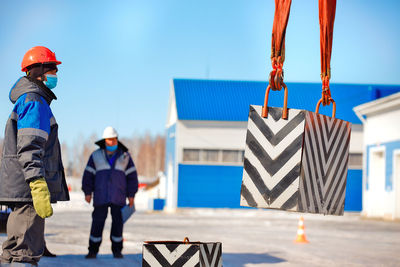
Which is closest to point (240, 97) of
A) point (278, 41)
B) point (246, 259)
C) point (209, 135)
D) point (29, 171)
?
point (209, 135)

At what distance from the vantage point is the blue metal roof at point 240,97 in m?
35.7

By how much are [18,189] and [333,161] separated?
3181 mm

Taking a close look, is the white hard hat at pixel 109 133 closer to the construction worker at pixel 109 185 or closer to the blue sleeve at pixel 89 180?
the construction worker at pixel 109 185

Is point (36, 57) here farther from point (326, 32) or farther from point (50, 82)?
point (326, 32)

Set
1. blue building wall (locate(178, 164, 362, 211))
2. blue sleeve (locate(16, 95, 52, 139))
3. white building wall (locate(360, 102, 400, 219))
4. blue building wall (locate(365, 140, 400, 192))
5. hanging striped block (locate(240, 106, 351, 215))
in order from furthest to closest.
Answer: blue building wall (locate(178, 164, 362, 211))
blue building wall (locate(365, 140, 400, 192))
white building wall (locate(360, 102, 400, 219))
hanging striped block (locate(240, 106, 351, 215))
blue sleeve (locate(16, 95, 52, 139))

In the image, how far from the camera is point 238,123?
35.7 m

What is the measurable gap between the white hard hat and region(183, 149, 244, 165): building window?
81.0ft

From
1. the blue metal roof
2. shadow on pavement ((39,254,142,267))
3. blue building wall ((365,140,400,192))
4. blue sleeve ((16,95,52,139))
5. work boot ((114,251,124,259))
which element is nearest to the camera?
blue sleeve ((16,95,52,139))

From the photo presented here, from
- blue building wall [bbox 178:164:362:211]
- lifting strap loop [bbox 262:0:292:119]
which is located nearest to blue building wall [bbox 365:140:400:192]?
blue building wall [bbox 178:164:362:211]

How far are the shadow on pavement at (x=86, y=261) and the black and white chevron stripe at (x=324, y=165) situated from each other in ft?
12.1

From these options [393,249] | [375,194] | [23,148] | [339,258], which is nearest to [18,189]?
[23,148]

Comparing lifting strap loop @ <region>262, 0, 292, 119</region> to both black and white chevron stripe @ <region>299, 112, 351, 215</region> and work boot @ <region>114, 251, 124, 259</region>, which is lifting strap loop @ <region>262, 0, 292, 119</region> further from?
work boot @ <region>114, 251, 124, 259</region>

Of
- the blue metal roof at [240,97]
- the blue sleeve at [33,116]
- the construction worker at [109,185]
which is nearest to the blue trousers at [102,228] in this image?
the construction worker at [109,185]

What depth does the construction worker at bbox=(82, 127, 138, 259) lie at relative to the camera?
10.2 m
